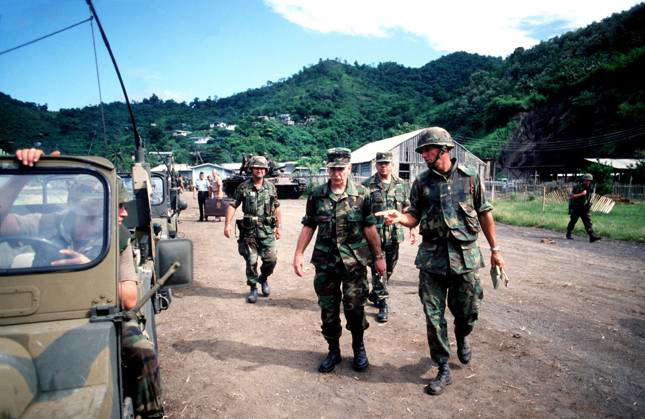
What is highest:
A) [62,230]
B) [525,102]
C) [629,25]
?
[629,25]

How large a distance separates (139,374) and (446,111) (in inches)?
2969

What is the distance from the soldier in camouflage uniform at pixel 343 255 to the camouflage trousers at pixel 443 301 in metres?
0.47

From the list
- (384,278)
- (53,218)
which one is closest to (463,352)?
(384,278)

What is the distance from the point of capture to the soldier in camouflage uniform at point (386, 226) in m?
4.89

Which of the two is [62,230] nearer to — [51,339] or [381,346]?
[51,339]

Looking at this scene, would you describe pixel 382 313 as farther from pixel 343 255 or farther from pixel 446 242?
pixel 446 242

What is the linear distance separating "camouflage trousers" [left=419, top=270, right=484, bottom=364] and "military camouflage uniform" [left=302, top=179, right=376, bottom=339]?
0.58 m

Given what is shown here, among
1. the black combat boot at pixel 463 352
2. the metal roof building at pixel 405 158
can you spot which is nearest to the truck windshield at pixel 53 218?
the black combat boot at pixel 463 352

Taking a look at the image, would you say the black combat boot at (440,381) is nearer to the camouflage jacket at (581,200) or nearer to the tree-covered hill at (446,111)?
the tree-covered hill at (446,111)

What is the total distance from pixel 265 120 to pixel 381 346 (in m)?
88.3

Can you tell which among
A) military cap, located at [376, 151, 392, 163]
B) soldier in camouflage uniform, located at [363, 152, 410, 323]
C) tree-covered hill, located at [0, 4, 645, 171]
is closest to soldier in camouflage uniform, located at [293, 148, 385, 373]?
soldier in camouflage uniform, located at [363, 152, 410, 323]

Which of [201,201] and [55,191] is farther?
[201,201]

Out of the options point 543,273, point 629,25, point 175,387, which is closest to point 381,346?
point 175,387

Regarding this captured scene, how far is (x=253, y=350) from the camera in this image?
418cm
